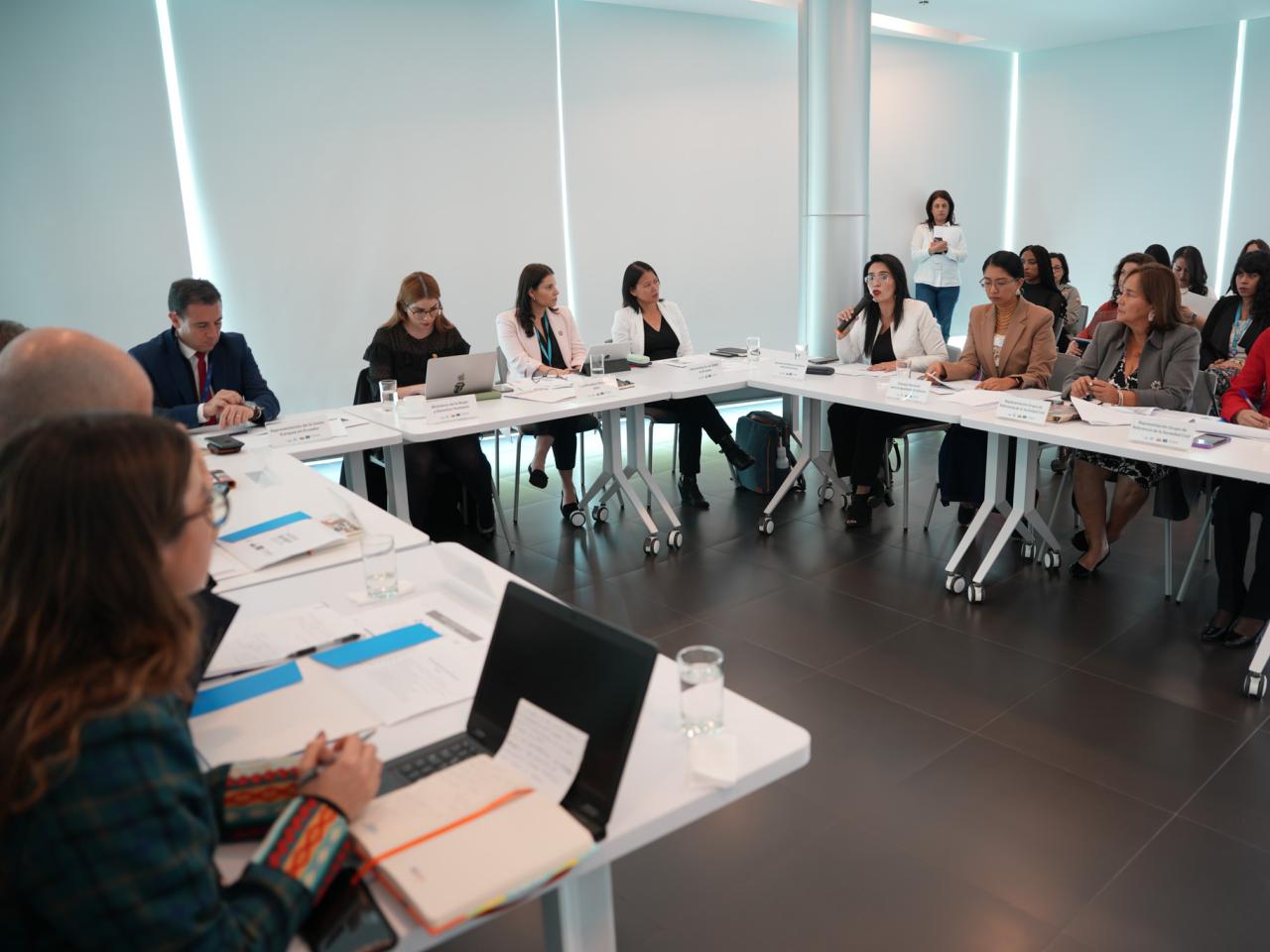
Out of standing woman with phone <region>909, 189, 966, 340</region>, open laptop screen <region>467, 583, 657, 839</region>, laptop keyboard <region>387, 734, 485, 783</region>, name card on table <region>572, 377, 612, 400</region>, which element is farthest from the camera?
standing woman with phone <region>909, 189, 966, 340</region>

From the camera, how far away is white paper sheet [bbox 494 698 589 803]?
1254 mm

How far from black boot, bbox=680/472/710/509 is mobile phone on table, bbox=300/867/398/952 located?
4.04m

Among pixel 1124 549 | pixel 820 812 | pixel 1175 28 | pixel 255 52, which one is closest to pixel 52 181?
pixel 255 52

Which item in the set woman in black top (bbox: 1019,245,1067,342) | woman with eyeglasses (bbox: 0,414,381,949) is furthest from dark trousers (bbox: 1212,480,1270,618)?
woman with eyeglasses (bbox: 0,414,381,949)

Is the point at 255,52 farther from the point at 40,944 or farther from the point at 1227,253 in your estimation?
the point at 1227,253

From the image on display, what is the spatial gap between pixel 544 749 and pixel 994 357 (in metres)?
3.64

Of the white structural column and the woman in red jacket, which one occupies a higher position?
the white structural column

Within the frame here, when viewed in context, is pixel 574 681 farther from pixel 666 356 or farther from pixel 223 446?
pixel 666 356

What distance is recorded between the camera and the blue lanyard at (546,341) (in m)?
5.11

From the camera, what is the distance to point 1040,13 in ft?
24.3

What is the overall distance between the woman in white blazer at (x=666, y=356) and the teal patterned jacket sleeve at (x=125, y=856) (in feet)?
13.8

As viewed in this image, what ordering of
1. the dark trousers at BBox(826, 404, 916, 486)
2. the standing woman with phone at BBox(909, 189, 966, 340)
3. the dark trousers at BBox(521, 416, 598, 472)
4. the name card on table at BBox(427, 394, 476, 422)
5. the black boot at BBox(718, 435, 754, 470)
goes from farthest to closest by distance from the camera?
the standing woman with phone at BBox(909, 189, 966, 340), the black boot at BBox(718, 435, 754, 470), the dark trousers at BBox(521, 416, 598, 472), the dark trousers at BBox(826, 404, 916, 486), the name card on table at BBox(427, 394, 476, 422)

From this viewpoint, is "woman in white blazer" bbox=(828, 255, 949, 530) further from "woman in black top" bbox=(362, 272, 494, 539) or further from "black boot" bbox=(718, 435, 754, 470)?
"woman in black top" bbox=(362, 272, 494, 539)

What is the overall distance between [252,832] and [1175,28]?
9.60m
